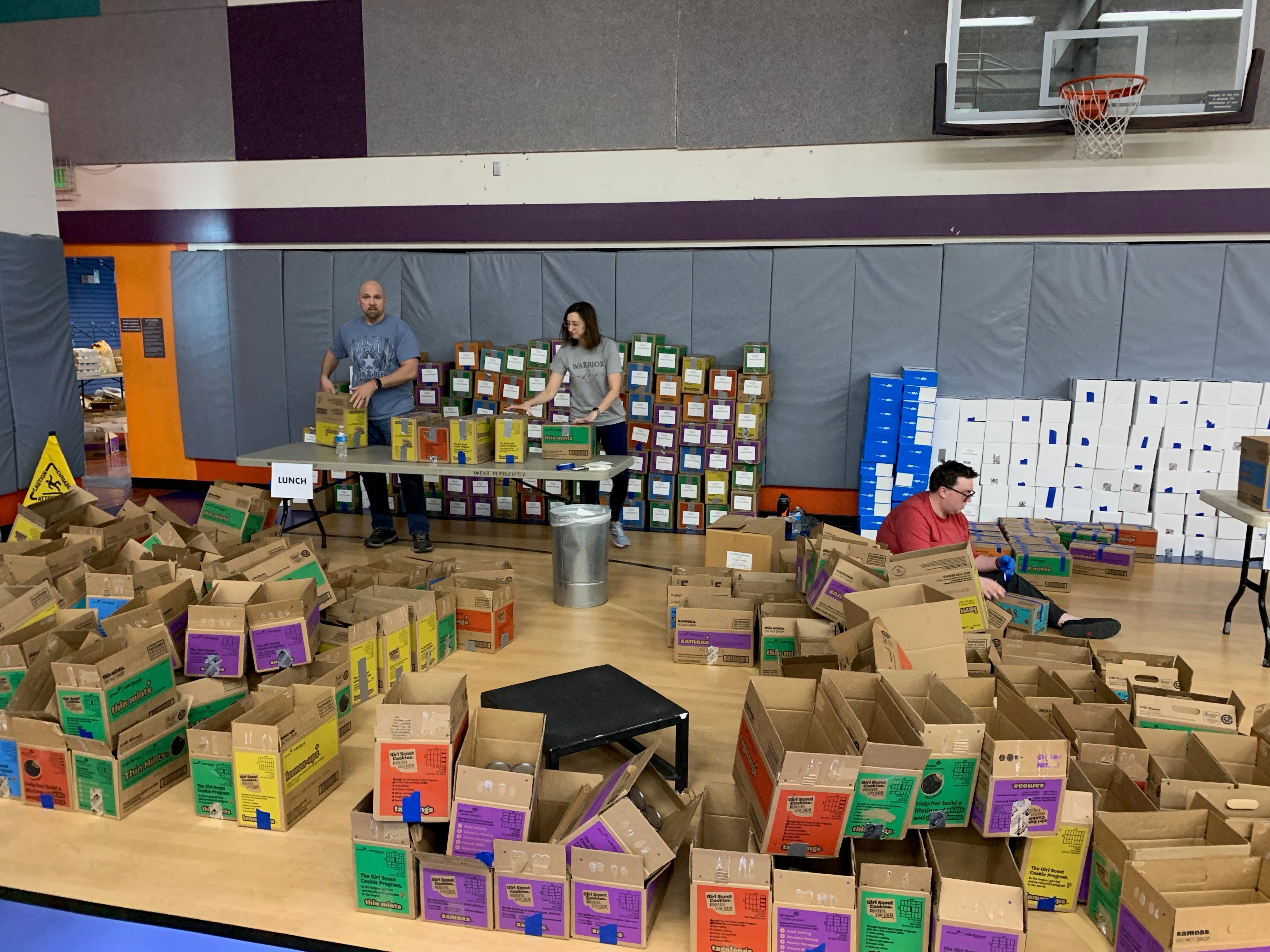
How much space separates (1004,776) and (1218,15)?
6.06 metres

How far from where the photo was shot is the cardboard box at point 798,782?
2.06 m

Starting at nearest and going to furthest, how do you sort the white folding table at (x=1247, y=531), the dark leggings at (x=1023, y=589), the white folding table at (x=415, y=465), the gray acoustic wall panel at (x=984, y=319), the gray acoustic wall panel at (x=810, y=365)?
the white folding table at (x=1247, y=531) → the dark leggings at (x=1023, y=589) → the white folding table at (x=415, y=465) → the gray acoustic wall panel at (x=984, y=319) → the gray acoustic wall panel at (x=810, y=365)

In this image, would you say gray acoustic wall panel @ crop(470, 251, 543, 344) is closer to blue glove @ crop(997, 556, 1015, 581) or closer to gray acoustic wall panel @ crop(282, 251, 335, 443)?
gray acoustic wall panel @ crop(282, 251, 335, 443)

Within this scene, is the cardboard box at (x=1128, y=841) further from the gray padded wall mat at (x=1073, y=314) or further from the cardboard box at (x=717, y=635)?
the gray padded wall mat at (x=1073, y=314)

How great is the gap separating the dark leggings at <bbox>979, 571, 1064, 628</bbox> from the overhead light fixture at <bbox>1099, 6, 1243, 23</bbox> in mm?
4072

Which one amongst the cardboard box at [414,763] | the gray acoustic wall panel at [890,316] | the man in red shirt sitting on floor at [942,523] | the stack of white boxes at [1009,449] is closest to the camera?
the cardboard box at [414,763]

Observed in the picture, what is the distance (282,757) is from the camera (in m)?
2.66

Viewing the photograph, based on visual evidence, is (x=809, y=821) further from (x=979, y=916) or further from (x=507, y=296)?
(x=507, y=296)

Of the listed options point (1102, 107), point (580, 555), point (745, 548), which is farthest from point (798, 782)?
point (1102, 107)

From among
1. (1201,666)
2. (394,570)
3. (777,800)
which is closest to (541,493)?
(394,570)

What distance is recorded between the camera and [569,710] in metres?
2.84

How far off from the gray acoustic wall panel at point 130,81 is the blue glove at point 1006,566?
727cm

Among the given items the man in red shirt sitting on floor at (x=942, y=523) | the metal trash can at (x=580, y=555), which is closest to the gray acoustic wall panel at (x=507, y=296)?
the metal trash can at (x=580, y=555)

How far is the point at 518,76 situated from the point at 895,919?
689 cm
